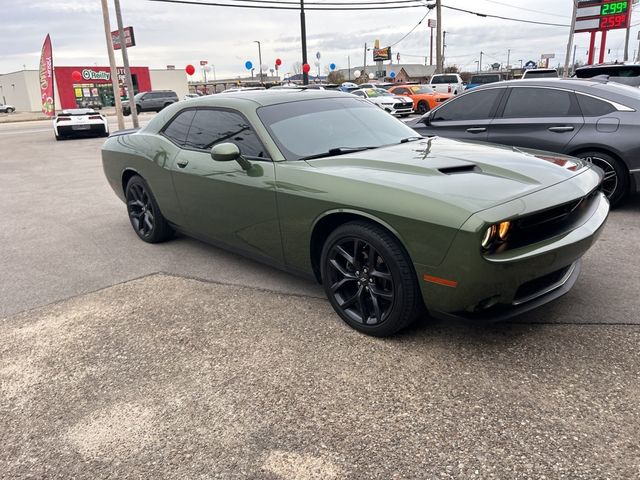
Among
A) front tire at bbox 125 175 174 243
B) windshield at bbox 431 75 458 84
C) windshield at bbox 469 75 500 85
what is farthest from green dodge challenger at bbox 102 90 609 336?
windshield at bbox 431 75 458 84

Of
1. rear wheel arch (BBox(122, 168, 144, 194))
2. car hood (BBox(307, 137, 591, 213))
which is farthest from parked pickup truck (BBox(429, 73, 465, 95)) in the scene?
car hood (BBox(307, 137, 591, 213))

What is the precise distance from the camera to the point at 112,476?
2.19 meters

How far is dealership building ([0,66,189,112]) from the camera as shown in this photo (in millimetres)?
52938

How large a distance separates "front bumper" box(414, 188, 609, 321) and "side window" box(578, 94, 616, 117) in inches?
133

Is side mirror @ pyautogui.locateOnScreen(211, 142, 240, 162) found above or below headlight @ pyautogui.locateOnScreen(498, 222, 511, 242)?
above

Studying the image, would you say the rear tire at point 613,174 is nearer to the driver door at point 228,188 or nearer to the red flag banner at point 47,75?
the driver door at point 228,188

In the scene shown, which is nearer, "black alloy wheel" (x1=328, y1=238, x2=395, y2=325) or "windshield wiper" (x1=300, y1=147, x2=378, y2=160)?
"black alloy wheel" (x1=328, y1=238, x2=395, y2=325)

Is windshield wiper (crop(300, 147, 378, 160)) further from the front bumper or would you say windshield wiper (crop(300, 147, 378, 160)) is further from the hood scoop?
the front bumper

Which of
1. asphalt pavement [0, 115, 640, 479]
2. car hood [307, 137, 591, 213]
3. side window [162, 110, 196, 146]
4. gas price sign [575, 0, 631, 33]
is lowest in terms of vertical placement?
asphalt pavement [0, 115, 640, 479]

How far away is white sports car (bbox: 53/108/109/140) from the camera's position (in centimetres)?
1842

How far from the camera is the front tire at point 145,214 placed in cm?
514

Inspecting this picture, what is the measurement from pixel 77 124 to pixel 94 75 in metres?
41.9

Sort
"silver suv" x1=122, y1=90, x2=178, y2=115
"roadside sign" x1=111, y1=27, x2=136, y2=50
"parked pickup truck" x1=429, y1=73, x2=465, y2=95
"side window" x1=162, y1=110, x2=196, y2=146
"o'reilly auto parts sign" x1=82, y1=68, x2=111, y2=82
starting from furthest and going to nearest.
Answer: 1. "o'reilly auto parts sign" x1=82, y1=68, x2=111, y2=82
2. "silver suv" x1=122, y1=90, x2=178, y2=115
3. "parked pickup truck" x1=429, y1=73, x2=465, y2=95
4. "roadside sign" x1=111, y1=27, x2=136, y2=50
5. "side window" x1=162, y1=110, x2=196, y2=146

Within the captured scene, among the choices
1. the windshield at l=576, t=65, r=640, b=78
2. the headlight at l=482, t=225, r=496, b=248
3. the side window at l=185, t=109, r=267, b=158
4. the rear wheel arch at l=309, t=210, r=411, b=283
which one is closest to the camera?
the headlight at l=482, t=225, r=496, b=248
